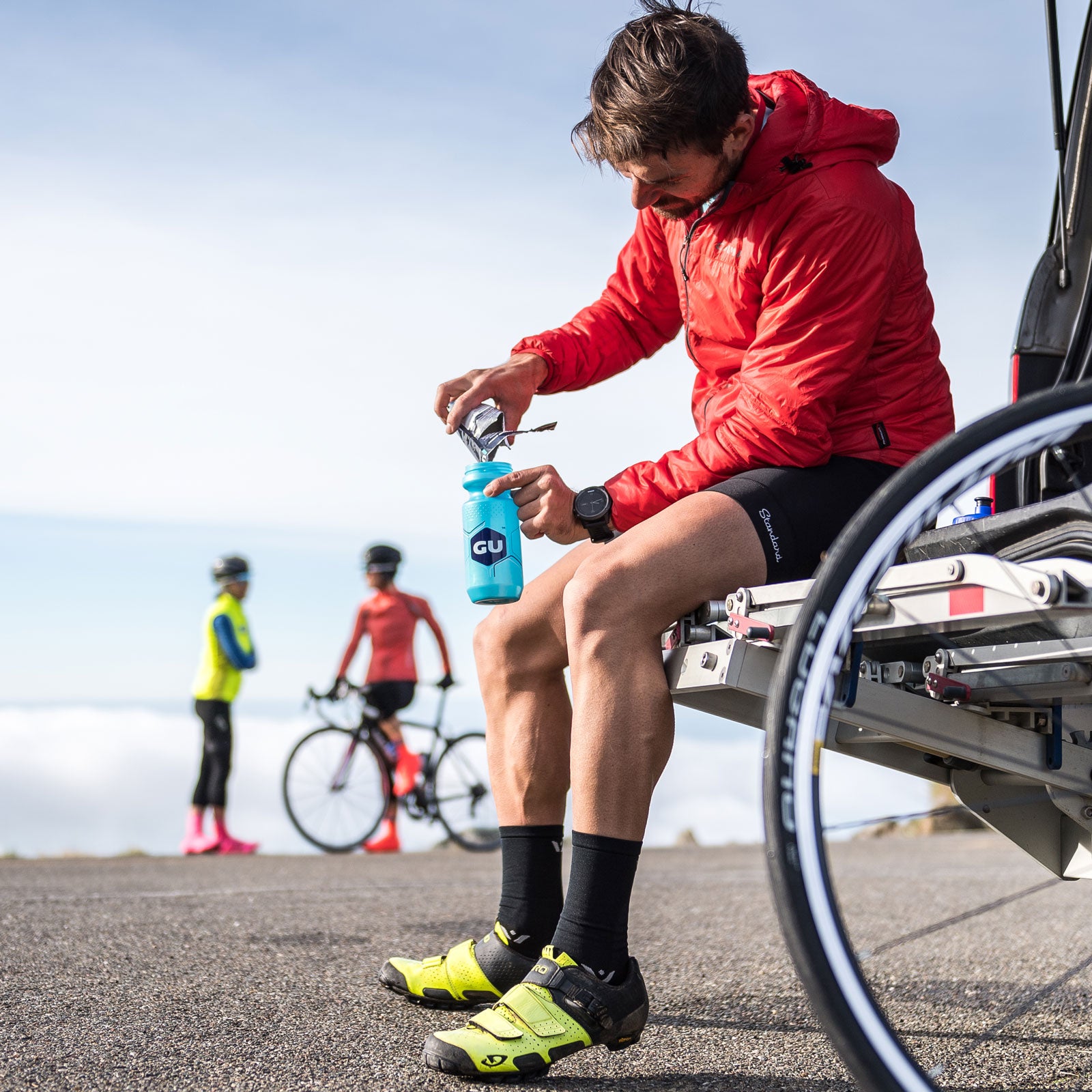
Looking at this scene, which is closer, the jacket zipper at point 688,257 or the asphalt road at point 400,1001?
the asphalt road at point 400,1001

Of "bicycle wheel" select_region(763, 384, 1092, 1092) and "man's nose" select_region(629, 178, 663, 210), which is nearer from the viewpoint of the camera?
"bicycle wheel" select_region(763, 384, 1092, 1092)

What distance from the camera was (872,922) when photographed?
4664 mm

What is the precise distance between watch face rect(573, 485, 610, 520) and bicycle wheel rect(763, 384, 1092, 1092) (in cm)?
55

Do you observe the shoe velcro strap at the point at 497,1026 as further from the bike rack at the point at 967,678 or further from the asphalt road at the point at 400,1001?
the bike rack at the point at 967,678

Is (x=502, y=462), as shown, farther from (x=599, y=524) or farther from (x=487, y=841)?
(x=487, y=841)

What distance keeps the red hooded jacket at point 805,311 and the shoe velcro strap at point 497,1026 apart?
900mm

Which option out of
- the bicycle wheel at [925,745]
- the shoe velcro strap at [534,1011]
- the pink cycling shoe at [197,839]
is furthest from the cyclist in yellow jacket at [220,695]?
the shoe velcro strap at [534,1011]

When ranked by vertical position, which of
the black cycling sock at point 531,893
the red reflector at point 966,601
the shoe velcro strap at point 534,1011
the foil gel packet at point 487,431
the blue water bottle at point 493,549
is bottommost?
the shoe velcro strap at point 534,1011

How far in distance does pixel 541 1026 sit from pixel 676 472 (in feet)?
3.33

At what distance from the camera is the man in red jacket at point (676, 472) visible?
6.99 feet

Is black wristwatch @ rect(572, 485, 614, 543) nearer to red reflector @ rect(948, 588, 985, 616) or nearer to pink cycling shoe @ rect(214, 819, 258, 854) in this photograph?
red reflector @ rect(948, 588, 985, 616)

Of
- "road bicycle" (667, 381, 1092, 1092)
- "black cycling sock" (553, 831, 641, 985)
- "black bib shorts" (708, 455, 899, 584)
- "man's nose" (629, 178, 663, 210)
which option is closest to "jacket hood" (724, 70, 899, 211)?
"man's nose" (629, 178, 663, 210)

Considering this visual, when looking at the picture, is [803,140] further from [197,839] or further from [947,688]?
[197,839]

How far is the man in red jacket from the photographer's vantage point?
2131 millimetres
